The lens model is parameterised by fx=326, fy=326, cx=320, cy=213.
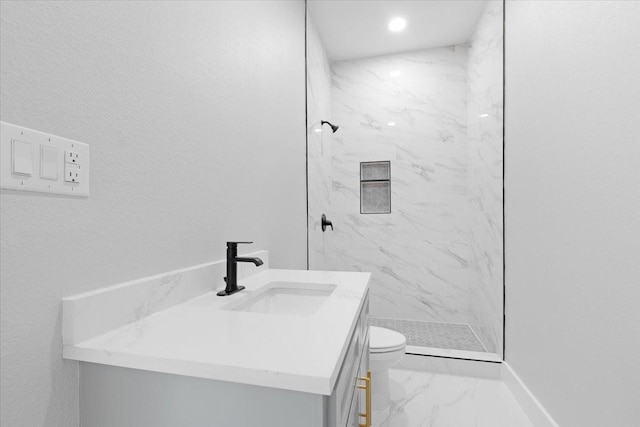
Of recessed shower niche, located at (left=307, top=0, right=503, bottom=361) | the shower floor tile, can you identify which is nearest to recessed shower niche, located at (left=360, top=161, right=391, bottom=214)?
recessed shower niche, located at (left=307, top=0, right=503, bottom=361)

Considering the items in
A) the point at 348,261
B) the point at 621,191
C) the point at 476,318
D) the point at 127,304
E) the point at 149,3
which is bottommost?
the point at 476,318

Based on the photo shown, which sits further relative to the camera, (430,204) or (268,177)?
(430,204)

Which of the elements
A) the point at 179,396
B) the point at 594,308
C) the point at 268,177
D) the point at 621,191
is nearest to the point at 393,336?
the point at 594,308

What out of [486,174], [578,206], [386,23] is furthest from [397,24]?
[578,206]

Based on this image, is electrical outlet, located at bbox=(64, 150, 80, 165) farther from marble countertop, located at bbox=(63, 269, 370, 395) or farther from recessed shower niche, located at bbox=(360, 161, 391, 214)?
recessed shower niche, located at bbox=(360, 161, 391, 214)

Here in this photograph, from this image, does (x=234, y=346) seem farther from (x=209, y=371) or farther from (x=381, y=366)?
(x=381, y=366)

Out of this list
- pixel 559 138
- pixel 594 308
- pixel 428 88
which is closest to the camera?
pixel 594 308

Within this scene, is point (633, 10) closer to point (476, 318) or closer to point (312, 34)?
point (312, 34)

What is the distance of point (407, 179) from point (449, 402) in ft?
6.17

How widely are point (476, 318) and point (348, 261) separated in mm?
1223

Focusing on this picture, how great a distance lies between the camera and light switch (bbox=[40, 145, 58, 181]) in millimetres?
612

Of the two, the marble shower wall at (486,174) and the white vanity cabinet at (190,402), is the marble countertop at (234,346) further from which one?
the marble shower wall at (486,174)

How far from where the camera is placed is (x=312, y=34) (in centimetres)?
260

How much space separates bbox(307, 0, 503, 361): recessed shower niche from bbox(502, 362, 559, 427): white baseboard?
0.37 meters
